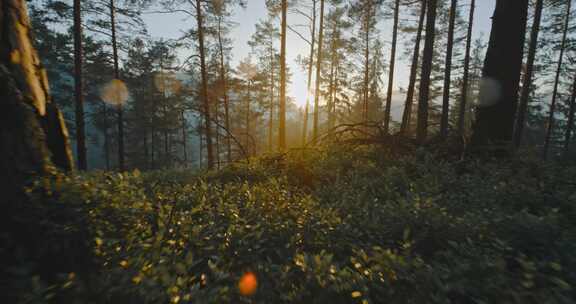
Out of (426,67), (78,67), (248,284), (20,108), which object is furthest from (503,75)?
(78,67)

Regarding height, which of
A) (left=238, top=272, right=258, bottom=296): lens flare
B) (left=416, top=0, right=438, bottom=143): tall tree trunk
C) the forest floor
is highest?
(left=416, top=0, right=438, bottom=143): tall tree trunk

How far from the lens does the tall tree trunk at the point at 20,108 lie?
5.92 ft

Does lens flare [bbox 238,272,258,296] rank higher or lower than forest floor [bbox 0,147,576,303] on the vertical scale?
lower

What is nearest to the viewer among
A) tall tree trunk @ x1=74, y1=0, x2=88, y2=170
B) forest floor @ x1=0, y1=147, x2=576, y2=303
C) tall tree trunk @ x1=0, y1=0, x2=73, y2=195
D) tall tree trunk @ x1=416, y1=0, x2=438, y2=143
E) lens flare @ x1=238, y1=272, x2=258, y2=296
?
forest floor @ x1=0, y1=147, x2=576, y2=303

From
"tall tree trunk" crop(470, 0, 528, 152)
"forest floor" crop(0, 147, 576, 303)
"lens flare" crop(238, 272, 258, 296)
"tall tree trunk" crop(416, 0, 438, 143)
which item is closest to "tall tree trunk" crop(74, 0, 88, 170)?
"forest floor" crop(0, 147, 576, 303)

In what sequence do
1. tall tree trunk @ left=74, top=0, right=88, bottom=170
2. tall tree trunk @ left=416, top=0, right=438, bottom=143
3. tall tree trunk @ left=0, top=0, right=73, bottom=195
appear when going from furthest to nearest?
tall tree trunk @ left=74, top=0, right=88, bottom=170 < tall tree trunk @ left=416, top=0, right=438, bottom=143 < tall tree trunk @ left=0, top=0, right=73, bottom=195

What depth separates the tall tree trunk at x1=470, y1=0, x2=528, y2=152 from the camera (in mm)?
4652

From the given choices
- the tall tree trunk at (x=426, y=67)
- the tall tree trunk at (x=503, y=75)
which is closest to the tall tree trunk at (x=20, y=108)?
the tall tree trunk at (x=503, y=75)

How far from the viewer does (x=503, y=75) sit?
4.70 metres

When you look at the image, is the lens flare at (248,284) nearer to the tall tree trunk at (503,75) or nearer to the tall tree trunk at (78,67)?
the tall tree trunk at (503,75)

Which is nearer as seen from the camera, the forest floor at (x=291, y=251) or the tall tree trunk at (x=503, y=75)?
the forest floor at (x=291, y=251)

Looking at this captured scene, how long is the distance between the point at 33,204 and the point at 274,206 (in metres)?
2.08

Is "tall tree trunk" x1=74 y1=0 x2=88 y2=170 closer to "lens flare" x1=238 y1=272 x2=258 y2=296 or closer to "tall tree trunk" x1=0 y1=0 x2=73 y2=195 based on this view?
"tall tree trunk" x1=0 y1=0 x2=73 y2=195

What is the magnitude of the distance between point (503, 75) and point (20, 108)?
7.16 metres
